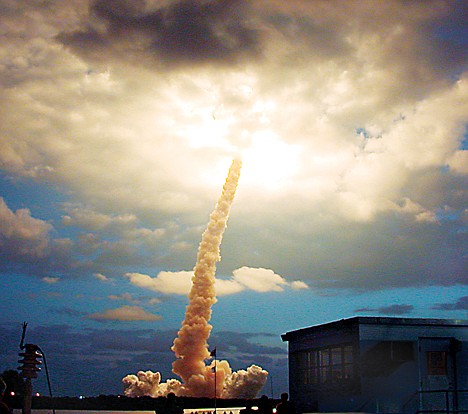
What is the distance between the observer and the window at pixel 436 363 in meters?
30.7

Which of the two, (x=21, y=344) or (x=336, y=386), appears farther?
(x=336, y=386)

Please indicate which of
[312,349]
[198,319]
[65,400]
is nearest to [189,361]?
[198,319]

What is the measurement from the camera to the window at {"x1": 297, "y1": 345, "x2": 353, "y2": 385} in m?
32.0

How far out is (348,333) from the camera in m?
31.9

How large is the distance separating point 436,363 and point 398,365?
5.66ft

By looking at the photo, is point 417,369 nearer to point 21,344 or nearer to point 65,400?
point 21,344

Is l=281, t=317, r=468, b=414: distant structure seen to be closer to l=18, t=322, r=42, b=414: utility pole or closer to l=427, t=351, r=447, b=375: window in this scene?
l=427, t=351, r=447, b=375: window

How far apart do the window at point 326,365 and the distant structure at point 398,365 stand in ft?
0.16

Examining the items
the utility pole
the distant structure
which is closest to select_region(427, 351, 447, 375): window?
the distant structure

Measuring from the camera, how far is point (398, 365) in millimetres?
30766

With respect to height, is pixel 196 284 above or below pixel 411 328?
above

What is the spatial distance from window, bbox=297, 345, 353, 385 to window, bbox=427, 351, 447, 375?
3428 millimetres

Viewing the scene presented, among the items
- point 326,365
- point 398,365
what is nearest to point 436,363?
point 398,365

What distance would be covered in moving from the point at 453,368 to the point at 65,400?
7052 cm
